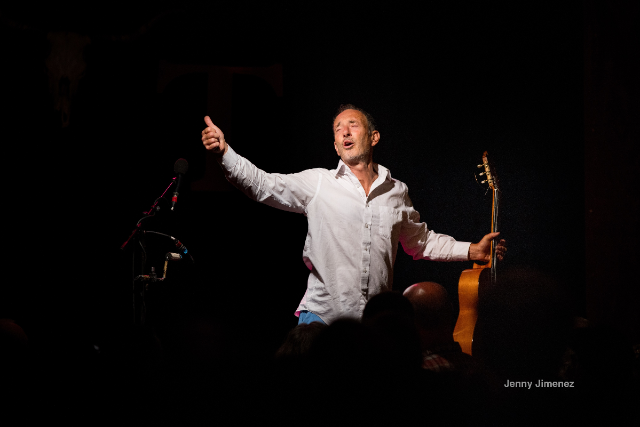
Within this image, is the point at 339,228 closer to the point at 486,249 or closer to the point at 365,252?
the point at 365,252

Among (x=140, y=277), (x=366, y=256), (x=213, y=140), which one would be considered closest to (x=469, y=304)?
(x=366, y=256)

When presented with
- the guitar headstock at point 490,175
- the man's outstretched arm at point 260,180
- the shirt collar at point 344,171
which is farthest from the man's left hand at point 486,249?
the man's outstretched arm at point 260,180

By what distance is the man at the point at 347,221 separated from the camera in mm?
2648

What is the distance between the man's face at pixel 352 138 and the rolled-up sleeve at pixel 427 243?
0.36m

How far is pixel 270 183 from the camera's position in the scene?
263 cm

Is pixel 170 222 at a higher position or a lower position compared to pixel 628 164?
lower

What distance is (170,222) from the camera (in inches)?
128

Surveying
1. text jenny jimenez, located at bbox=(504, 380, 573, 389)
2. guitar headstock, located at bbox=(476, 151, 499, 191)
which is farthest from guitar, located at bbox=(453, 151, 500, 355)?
text jenny jimenez, located at bbox=(504, 380, 573, 389)

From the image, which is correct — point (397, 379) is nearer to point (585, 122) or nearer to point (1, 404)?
point (1, 404)

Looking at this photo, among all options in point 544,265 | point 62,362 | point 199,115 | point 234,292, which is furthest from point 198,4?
point 544,265

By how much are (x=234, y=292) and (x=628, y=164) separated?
2.87 metres

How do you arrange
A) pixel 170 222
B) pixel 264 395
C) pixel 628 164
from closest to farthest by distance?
pixel 264 395 < pixel 170 222 < pixel 628 164

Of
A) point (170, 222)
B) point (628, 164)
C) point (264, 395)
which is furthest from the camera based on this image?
point (628, 164)

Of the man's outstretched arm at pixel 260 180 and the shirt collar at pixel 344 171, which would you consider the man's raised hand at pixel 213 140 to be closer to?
the man's outstretched arm at pixel 260 180
